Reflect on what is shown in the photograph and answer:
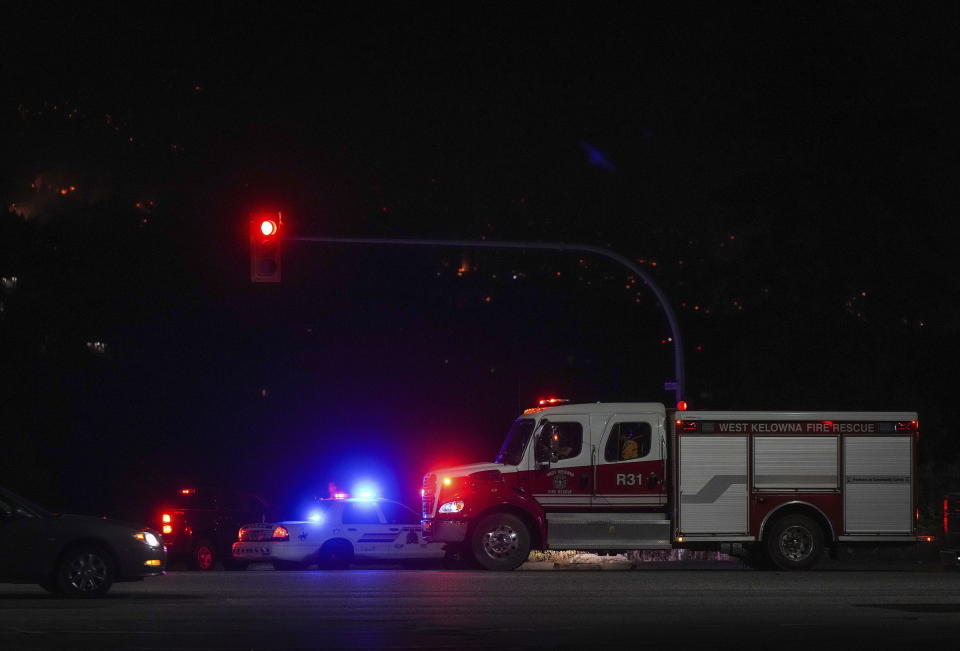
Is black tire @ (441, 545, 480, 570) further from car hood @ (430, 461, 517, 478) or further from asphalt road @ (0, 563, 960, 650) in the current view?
asphalt road @ (0, 563, 960, 650)

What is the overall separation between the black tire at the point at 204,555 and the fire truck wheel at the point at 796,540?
396 inches

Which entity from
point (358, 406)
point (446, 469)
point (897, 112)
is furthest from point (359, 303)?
point (446, 469)

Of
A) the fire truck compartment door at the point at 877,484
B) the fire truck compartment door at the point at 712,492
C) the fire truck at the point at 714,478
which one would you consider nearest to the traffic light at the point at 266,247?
the fire truck at the point at 714,478

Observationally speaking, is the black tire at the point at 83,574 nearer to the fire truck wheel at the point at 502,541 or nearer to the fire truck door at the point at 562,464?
the fire truck wheel at the point at 502,541

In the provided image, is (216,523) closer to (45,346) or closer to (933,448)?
(45,346)

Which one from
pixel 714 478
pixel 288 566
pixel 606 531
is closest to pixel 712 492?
pixel 714 478

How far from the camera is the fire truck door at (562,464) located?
890 inches

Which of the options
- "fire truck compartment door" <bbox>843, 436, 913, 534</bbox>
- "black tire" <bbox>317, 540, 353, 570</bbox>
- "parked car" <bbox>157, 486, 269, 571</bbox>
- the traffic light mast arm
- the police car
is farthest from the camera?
"parked car" <bbox>157, 486, 269, 571</bbox>

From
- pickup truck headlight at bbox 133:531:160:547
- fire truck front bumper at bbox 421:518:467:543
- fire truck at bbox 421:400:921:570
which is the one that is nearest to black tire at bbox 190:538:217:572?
fire truck at bbox 421:400:921:570

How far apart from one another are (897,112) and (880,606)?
90.9 feet

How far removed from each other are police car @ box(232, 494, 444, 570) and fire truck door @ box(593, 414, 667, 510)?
128 inches

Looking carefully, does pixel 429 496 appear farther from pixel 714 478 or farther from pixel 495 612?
pixel 495 612

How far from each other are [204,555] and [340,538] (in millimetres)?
3678

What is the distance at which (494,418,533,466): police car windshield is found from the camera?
22969 millimetres
